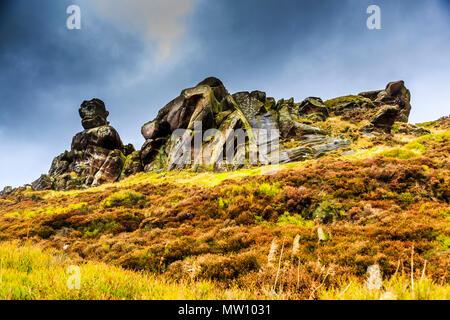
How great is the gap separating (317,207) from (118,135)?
A: 64047 mm

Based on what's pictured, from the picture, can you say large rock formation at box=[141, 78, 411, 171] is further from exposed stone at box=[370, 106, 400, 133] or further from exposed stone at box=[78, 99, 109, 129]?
exposed stone at box=[78, 99, 109, 129]

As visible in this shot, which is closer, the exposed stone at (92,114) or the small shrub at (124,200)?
the small shrub at (124,200)

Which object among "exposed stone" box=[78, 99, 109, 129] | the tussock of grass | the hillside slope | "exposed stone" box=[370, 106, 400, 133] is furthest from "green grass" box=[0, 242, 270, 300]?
"exposed stone" box=[78, 99, 109, 129]

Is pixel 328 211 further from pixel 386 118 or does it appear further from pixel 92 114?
pixel 92 114

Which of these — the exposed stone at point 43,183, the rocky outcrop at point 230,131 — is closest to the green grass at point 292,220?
the rocky outcrop at point 230,131

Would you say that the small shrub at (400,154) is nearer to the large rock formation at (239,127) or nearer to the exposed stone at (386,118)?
the large rock formation at (239,127)

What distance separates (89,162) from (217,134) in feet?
131

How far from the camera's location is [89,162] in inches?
2083

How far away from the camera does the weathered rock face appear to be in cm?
4984

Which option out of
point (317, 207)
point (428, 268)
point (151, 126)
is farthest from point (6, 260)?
point (151, 126)

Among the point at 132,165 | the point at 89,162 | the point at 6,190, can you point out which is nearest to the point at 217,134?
the point at 132,165

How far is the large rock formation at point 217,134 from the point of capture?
34.2m

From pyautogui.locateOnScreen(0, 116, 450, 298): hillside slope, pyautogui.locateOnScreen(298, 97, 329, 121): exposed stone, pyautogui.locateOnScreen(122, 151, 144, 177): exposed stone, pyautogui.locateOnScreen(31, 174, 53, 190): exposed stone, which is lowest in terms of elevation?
pyautogui.locateOnScreen(0, 116, 450, 298): hillside slope

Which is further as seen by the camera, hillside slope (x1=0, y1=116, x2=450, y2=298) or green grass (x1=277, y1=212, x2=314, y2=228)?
green grass (x1=277, y1=212, x2=314, y2=228)
